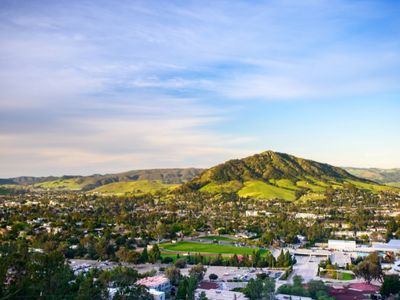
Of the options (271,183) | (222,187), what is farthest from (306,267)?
(271,183)

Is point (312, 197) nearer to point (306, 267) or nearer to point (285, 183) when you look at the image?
point (285, 183)

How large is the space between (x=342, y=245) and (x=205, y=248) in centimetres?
2249

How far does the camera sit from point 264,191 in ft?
534

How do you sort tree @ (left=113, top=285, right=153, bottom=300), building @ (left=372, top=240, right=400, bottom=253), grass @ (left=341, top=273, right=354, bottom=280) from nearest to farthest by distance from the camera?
tree @ (left=113, top=285, right=153, bottom=300) < grass @ (left=341, top=273, right=354, bottom=280) < building @ (left=372, top=240, right=400, bottom=253)

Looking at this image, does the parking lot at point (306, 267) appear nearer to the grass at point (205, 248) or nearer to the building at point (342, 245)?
the grass at point (205, 248)

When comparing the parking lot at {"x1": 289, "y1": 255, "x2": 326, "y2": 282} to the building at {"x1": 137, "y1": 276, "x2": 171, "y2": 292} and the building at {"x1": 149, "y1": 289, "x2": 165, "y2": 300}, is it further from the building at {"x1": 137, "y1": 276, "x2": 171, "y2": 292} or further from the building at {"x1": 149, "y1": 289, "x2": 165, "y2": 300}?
the building at {"x1": 149, "y1": 289, "x2": 165, "y2": 300}

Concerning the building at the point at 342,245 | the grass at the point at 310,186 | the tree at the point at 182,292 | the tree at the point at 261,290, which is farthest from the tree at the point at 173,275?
the grass at the point at 310,186

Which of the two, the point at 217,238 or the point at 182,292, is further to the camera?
the point at 217,238

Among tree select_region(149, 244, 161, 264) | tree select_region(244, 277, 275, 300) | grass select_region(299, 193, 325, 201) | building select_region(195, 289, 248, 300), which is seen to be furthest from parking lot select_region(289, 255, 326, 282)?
grass select_region(299, 193, 325, 201)

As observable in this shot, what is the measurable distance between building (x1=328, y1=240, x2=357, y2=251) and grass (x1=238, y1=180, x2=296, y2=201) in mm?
75242

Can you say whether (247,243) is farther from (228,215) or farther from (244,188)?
(244,188)

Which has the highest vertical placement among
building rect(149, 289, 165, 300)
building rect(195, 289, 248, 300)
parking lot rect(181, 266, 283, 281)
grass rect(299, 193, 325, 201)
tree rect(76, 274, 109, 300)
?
grass rect(299, 193, 325, 201)

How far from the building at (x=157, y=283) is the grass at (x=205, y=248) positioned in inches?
997

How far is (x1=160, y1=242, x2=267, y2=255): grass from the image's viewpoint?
70.9 metres
